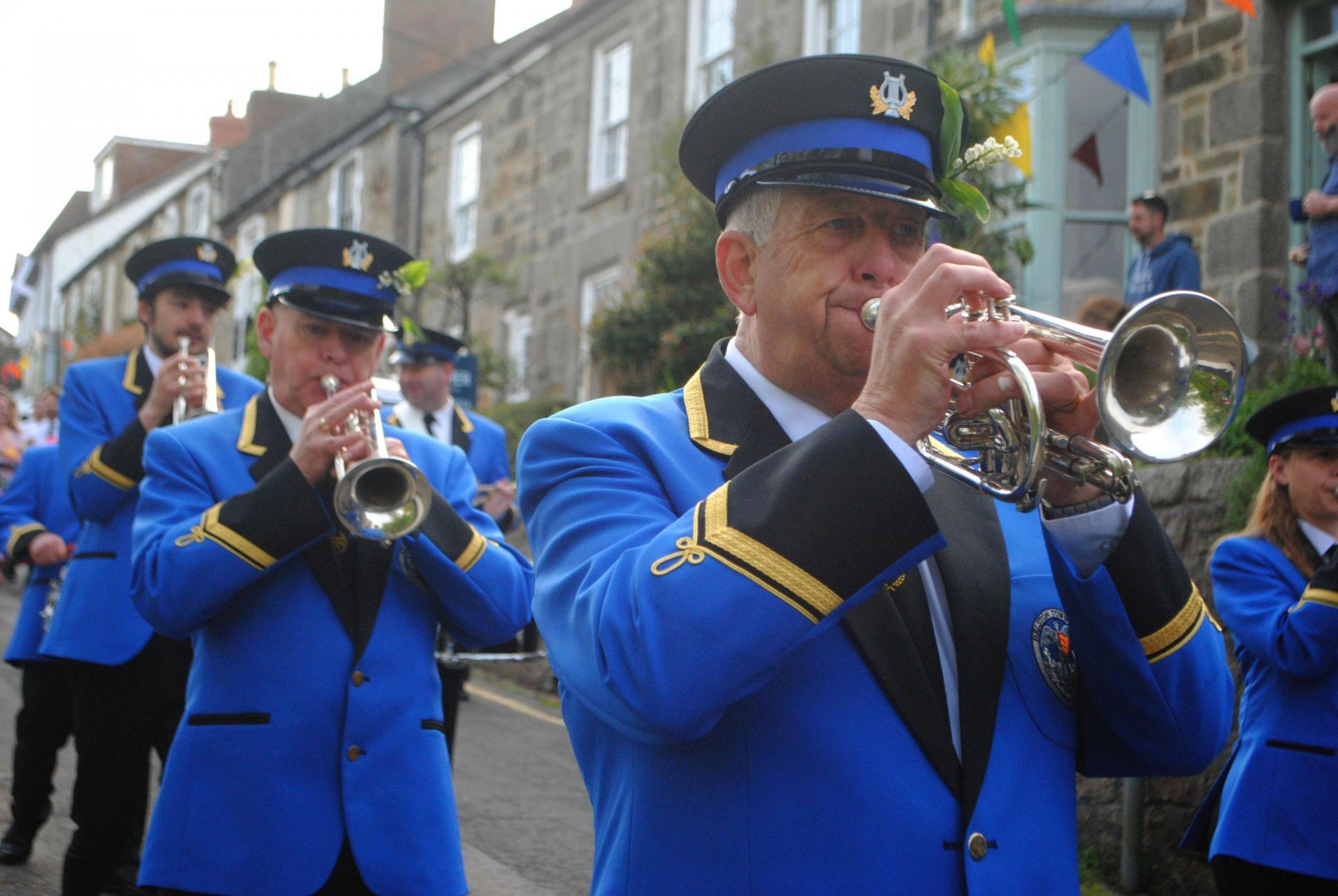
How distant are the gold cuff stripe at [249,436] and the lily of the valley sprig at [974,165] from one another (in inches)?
79.8

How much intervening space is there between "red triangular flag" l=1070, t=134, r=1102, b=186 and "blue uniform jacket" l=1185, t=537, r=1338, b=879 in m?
7.12

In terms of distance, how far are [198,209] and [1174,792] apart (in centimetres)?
3602

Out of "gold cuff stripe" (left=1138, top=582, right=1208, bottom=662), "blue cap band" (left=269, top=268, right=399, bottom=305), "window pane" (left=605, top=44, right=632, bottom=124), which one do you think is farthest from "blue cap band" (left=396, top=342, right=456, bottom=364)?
"window pane" (left=605, top=44, right=632, bottom=124)

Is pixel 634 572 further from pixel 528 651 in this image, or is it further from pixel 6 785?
pixel 528 651

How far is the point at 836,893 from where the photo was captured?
2.06m

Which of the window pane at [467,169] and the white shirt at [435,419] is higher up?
the window pane at [467,169]

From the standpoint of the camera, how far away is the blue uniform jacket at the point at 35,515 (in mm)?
6676

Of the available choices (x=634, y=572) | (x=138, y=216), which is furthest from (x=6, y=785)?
(x=138, y=216)

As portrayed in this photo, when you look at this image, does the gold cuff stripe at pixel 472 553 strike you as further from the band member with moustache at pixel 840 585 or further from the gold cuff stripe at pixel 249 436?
the band member with moustache at pixel 840 585

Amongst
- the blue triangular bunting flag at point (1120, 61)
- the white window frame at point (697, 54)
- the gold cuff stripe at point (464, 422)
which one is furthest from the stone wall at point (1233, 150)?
the white window frame at point (697, 54)

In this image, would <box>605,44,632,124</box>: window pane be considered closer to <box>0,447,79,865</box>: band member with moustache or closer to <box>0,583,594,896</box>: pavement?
<box>0,583,594,896</box>: pavement

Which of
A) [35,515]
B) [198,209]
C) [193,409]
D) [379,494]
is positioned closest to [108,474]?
[193,409]

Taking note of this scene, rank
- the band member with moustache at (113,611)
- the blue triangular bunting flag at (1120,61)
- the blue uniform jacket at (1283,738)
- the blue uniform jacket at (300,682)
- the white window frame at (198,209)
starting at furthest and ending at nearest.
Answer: the white window frame at (198,209)
the blue triangular bunting flag at (1120,61)
the band member with moustache at (113,611)
the blue uniform jacket at (1283,738)
the blue uniform jacket at (300,682)

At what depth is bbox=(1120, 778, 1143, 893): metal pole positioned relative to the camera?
5770 millimetres
